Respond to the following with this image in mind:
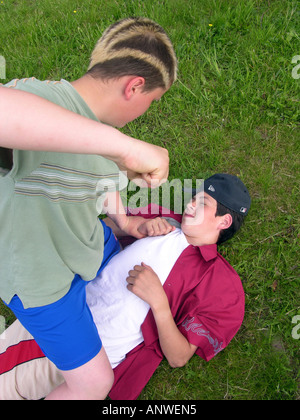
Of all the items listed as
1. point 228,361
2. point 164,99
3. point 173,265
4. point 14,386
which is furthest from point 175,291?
point 164,99

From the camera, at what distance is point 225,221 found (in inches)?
114

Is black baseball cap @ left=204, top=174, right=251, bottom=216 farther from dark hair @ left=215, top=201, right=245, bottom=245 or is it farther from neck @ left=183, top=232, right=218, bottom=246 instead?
neck @ left=183, top=232, right=218, bottom=246

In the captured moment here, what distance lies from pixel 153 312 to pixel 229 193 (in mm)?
1140

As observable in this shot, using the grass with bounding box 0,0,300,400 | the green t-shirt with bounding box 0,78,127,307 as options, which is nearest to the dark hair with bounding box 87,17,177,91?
the green t-shirt with bounding box 0,78,127,307

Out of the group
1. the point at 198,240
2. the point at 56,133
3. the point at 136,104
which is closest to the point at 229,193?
the point at 198,240

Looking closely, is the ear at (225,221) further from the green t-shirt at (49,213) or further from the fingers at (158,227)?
the green t-shirt at (49,213)

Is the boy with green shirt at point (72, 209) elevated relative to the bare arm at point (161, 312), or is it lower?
elevated

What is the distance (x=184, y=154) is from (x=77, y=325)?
79.6 inches

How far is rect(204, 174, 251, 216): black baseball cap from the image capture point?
2902mm

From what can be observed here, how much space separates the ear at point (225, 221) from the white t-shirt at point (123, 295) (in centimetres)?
35

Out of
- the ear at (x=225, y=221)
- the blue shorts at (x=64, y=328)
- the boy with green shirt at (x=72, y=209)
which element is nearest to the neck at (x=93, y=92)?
the boy with green shirt at (x=72, y=209)

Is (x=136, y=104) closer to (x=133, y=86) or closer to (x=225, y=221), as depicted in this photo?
(x=133, y=86)

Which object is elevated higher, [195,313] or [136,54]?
[136,54]

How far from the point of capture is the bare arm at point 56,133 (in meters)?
1.18
